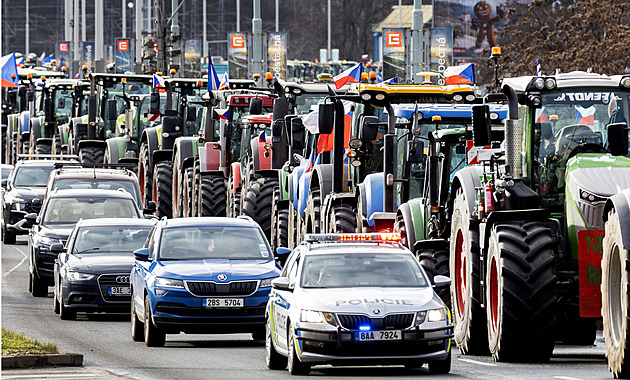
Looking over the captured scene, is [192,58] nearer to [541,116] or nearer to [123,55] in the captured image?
[123,55]

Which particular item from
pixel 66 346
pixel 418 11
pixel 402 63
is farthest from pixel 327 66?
pixel 66 346

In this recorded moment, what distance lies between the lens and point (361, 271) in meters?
15.0

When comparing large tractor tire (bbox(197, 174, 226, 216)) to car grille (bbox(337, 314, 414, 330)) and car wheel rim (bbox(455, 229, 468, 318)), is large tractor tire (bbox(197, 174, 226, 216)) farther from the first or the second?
car grille (bbox(337, 314, 414, 330))

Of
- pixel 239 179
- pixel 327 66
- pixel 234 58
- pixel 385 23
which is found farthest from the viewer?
pixel 385 23

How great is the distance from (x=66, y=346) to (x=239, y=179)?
1320cm

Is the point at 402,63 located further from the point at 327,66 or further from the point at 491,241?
the point at 491,241

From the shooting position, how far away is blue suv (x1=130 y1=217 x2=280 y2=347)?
57.7 ft

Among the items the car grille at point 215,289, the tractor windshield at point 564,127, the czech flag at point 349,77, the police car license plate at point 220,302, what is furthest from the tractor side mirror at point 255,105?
the tractor windshield at point 564,127

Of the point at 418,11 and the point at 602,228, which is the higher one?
the point at 418,11

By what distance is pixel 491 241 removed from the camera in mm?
15031

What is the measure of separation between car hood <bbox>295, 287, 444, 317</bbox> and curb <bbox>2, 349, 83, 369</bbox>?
230 cm

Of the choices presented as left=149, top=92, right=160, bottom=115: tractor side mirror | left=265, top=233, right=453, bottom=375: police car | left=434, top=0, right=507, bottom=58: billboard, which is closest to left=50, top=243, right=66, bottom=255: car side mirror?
left=265, top=233, right=453, bottom=375: police car

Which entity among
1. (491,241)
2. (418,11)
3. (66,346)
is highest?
(418,11)

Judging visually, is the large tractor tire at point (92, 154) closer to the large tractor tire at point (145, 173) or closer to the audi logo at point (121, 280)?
the large tractor tire at point (145, 173)
